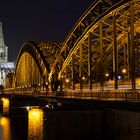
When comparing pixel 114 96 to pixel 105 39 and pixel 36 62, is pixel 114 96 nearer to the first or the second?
pixel 105 39

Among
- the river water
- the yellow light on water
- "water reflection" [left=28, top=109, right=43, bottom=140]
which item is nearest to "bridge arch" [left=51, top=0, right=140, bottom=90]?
the river water

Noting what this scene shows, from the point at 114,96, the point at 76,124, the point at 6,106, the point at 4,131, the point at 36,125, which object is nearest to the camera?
the point at 114,96

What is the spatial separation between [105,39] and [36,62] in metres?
60.8

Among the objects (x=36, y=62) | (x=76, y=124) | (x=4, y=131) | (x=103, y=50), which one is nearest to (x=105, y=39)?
(x=103, y=50)

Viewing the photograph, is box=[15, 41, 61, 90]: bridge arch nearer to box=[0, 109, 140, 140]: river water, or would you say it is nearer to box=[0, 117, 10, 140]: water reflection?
box=[0, 117, 10, 140]: water reflection

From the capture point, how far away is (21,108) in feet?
440

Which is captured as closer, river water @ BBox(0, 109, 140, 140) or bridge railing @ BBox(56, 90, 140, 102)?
bridge railing @ BBox(56, 90, 140, 102)

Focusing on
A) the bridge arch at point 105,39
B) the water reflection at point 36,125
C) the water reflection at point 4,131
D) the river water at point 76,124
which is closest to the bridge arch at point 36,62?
the water reflection at point 4,131

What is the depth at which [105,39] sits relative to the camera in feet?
228

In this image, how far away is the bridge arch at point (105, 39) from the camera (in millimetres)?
56906

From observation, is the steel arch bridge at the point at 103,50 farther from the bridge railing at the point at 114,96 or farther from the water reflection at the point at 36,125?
the water reflection at the point at 36,125

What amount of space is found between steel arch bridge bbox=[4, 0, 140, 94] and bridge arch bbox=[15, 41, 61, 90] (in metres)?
4.36

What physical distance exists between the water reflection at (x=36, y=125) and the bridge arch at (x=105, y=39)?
10.4 metres

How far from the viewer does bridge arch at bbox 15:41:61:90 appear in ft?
389
